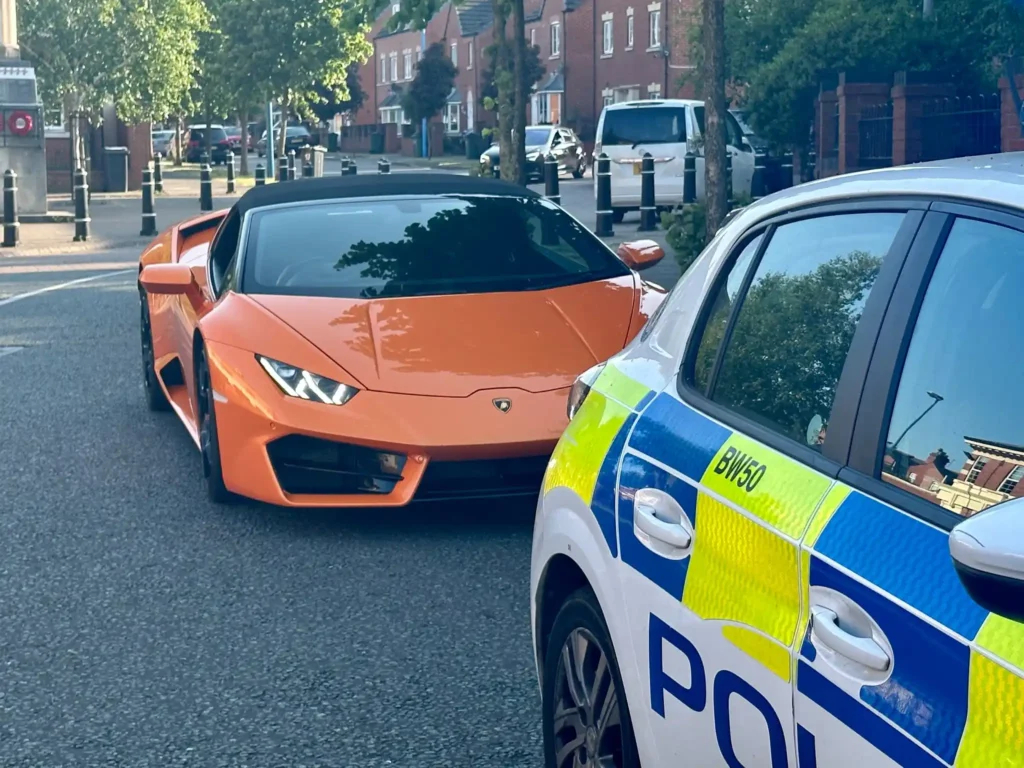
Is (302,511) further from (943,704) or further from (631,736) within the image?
(943,704)

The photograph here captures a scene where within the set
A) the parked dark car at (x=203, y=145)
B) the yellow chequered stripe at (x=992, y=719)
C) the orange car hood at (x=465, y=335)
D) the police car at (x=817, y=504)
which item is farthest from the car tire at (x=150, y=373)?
the parked dark car at (x=203, y=145)

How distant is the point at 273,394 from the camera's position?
6.45 m

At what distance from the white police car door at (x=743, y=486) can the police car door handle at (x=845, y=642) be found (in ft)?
0.24

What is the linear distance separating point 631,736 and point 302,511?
4090 mm

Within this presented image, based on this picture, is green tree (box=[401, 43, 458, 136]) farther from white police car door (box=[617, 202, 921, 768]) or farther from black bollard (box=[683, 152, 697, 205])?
white police car door (box=[617, 202, 921, 768])

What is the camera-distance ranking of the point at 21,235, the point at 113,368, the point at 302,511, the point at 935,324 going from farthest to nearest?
the point at 21,235 < the point at 113,368 < the point at 302,511 < the point at 935,324

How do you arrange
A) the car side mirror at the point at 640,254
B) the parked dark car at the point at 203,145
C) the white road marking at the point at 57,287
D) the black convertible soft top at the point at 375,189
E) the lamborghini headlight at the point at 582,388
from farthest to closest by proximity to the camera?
the parked dark car at the point at 203,145 → the white road marking at the point at 57,287 → the black convertible soft top at the point at 375,189 → the car side mirror at the point at 640,254 → the lamborghini headlight at the point at 582,388

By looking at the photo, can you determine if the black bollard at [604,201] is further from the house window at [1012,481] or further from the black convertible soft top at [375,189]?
the house window at [1012,481]

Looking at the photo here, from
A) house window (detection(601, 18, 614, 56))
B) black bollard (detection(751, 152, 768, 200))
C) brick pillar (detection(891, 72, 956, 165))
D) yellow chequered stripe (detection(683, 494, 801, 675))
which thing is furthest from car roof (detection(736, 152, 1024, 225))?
house window (detection(601, 18, 614, 56))

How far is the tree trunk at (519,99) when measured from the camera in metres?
19.3

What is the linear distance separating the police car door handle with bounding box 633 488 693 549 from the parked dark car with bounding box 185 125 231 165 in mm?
73068

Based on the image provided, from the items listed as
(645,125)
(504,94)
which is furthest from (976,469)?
(645,125)

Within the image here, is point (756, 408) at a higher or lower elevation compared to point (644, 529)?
higher

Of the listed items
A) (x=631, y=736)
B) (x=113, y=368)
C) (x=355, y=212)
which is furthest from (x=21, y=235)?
(x=631, y=736)
